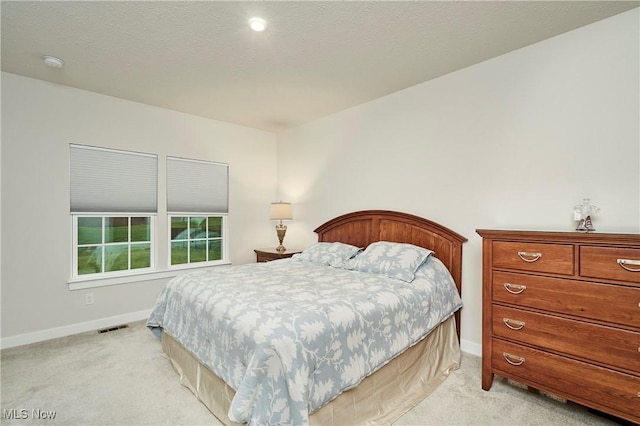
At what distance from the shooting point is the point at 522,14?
2.12 m

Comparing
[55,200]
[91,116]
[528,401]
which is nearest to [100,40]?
[91,116]

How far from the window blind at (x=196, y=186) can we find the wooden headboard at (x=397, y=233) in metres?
1.46

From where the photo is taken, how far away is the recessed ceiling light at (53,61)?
8.68ft

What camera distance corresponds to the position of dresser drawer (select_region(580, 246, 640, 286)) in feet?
5.55

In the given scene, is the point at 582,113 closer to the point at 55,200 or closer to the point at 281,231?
the point at 281,231

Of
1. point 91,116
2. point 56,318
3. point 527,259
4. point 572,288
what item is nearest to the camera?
point 572,288

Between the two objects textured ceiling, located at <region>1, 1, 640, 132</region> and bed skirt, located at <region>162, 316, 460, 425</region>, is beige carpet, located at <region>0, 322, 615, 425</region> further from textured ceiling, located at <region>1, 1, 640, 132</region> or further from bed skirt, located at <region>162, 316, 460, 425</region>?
textured ceiling, located at <region>1, 1, 640, 132</region>

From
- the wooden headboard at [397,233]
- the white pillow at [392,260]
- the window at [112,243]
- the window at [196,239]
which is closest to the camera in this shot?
the white pillow at [392,260]

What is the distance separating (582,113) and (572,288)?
1.28 meters

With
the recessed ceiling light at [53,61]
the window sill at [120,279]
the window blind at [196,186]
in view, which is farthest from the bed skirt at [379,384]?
the recessed ceiling light at [53,61]

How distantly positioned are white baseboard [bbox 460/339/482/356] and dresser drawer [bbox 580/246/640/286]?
48.6 inches

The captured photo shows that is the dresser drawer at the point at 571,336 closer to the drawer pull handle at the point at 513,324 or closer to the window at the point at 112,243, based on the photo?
the drawer pull handle at the point at 513,324

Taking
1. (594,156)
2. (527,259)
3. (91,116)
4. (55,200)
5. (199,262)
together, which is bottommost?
(199,262)

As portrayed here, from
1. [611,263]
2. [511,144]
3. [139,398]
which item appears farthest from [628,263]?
[139,398]
